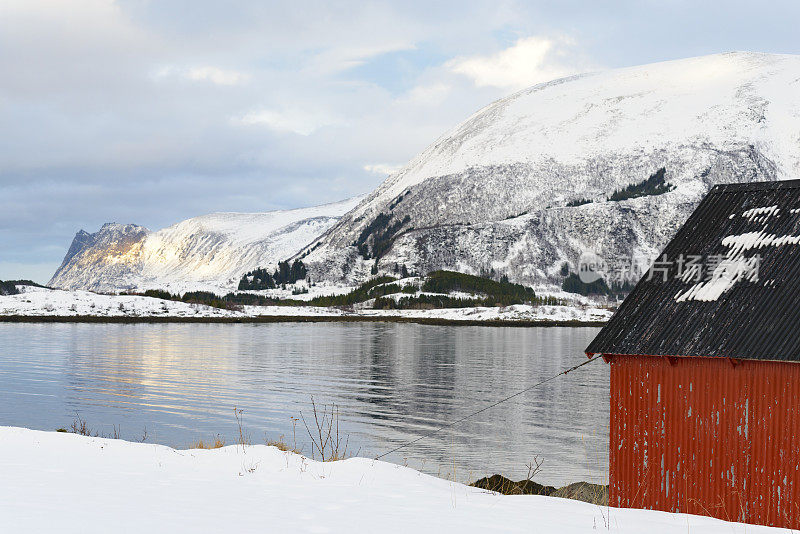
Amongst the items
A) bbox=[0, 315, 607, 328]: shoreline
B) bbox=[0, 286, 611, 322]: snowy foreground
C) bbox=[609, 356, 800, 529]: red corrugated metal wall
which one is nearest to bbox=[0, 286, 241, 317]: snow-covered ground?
bbox=[0, 286, 611, 322]: snowy foreground

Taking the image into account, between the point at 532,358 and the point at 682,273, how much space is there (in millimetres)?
47414

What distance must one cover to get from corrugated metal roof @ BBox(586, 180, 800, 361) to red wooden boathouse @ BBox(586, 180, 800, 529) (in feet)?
0.08

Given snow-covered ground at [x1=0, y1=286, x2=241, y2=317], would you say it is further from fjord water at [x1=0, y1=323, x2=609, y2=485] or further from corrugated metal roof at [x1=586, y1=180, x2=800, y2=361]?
corrugated metal roof at [x1=586, y1=180, x2=800, y2=361]

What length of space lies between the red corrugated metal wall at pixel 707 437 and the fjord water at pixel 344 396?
5443 millimetres

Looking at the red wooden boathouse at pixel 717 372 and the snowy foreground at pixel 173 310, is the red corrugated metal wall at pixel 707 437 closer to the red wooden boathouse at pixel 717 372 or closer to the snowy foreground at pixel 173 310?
the red wooden boathouse at pixel 717 372

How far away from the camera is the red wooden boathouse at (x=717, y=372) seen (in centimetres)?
1458

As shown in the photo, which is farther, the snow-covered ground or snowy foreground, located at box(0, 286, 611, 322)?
snowy foreground, located at box(0, 286, 611, 322)

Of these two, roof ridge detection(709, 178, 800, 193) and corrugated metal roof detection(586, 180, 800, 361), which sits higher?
roof ridge detection(709, 178, 800, 193)

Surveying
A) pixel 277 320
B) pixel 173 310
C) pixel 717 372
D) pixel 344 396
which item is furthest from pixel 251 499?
pixel 173 310

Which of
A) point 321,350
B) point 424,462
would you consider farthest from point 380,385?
point 321,350

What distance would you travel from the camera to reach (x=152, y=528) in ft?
34.2

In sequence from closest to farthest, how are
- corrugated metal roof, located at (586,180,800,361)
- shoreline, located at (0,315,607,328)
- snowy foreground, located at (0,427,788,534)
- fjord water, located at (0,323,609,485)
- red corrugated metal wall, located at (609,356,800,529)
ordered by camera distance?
snowy foreground, located at (0,427,788,534) < red corrugated metal wall, located at (609,356,800,529) < corrugated metal roof, located at (586,180,800,361) < fjord water, located at (0,323,609,485) < shoreline, located at (0,315,607,328)

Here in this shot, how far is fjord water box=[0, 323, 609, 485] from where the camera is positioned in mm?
26359

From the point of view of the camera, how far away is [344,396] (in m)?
39.4
